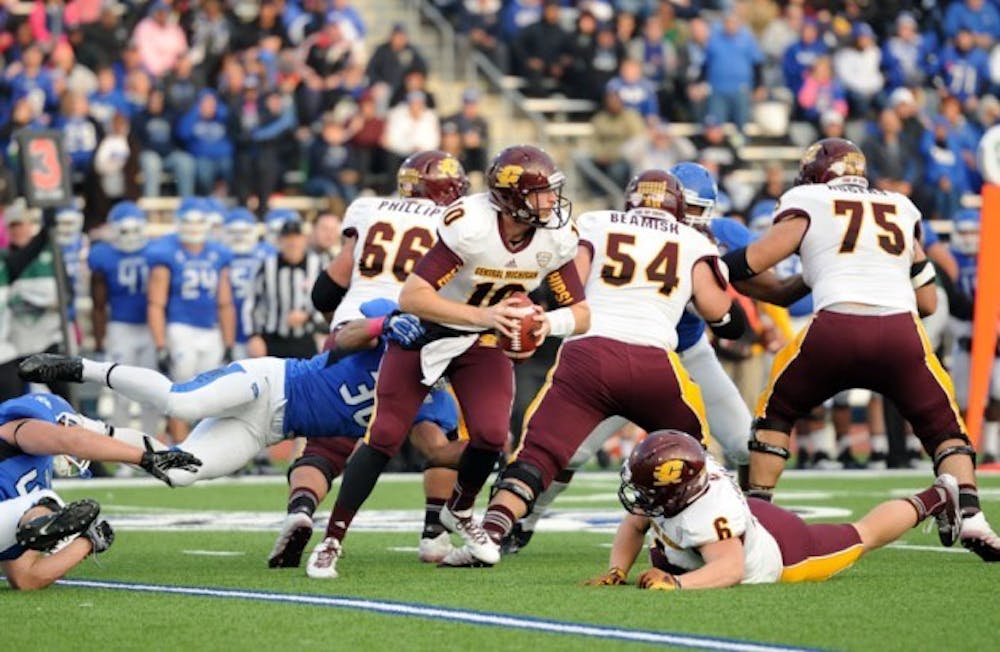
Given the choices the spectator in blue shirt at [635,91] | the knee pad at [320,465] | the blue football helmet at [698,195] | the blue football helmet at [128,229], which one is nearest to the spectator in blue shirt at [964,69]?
the spectator in blue shirt at [635,91]

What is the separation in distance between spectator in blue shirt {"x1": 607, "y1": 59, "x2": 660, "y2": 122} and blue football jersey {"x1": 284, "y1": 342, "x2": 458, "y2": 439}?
12.2 m

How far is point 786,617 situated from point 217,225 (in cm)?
1045

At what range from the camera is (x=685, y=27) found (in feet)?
73.4

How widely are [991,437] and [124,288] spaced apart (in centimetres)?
654

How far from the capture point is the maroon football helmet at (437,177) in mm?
9102

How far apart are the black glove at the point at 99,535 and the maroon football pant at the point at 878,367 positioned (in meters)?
2.80

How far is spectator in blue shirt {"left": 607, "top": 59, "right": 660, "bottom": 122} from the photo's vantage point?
20656 millimetres

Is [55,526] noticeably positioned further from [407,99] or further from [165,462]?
[407,99]

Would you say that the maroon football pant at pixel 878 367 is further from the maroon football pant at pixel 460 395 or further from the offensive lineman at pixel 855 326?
the maroon football pant at pixel 460 395

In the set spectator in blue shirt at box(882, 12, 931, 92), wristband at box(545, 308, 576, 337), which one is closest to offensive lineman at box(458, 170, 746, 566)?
wristband at box(545, 308, 576, 337)

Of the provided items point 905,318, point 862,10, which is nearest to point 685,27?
point 862,10

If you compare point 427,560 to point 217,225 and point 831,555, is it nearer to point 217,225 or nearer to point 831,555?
point 831,555

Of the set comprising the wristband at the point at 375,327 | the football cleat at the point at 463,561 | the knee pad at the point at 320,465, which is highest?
the wristband at the point at 375,327

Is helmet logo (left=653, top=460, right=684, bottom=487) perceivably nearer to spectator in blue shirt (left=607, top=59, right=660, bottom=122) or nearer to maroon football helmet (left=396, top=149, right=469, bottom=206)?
maroon football helmet (left=396, top=149, right=469, bottom=206)
